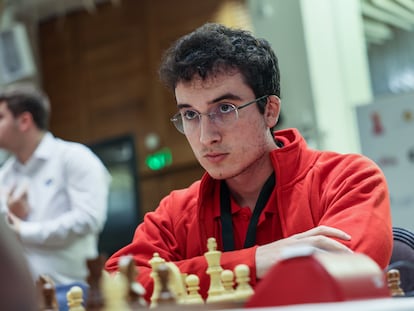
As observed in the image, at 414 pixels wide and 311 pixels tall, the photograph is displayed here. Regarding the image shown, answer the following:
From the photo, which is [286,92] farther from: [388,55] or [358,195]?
[358,195]

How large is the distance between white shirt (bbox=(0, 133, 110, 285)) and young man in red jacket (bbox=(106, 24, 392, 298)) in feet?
5.25

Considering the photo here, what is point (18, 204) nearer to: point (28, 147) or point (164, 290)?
point (28, 147)

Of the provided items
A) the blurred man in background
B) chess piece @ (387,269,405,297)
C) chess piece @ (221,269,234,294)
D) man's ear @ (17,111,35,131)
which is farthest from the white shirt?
chess piece @ (387,269,405,297)

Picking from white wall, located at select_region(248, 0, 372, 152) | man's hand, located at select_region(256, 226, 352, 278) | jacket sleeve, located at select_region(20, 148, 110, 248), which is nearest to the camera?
man's hand, located at select_region(256, 226, 352, 278)

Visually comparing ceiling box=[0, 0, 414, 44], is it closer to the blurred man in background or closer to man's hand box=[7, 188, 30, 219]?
the blurred man in background

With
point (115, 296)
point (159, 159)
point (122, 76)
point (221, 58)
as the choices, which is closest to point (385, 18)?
point (159, 159)

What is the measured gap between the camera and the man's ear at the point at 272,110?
1.73 m

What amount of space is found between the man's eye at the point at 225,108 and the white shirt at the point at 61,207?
1.82 metres

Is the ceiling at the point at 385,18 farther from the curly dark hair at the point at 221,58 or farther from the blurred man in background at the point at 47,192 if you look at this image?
the curly dark hair at the point at 221,58

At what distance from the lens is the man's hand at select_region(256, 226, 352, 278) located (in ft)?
4.36

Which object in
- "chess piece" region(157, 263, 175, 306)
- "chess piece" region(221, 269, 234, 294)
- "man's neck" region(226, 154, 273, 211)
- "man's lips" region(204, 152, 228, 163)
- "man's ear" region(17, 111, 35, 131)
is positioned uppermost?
"man's ear" region(17, 111, 35, 131)

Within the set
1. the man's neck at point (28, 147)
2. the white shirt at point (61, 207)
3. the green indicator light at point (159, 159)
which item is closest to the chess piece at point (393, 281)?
the white shirt at point (61, 207)

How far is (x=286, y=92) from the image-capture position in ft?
15.1

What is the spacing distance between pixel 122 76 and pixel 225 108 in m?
4.10
